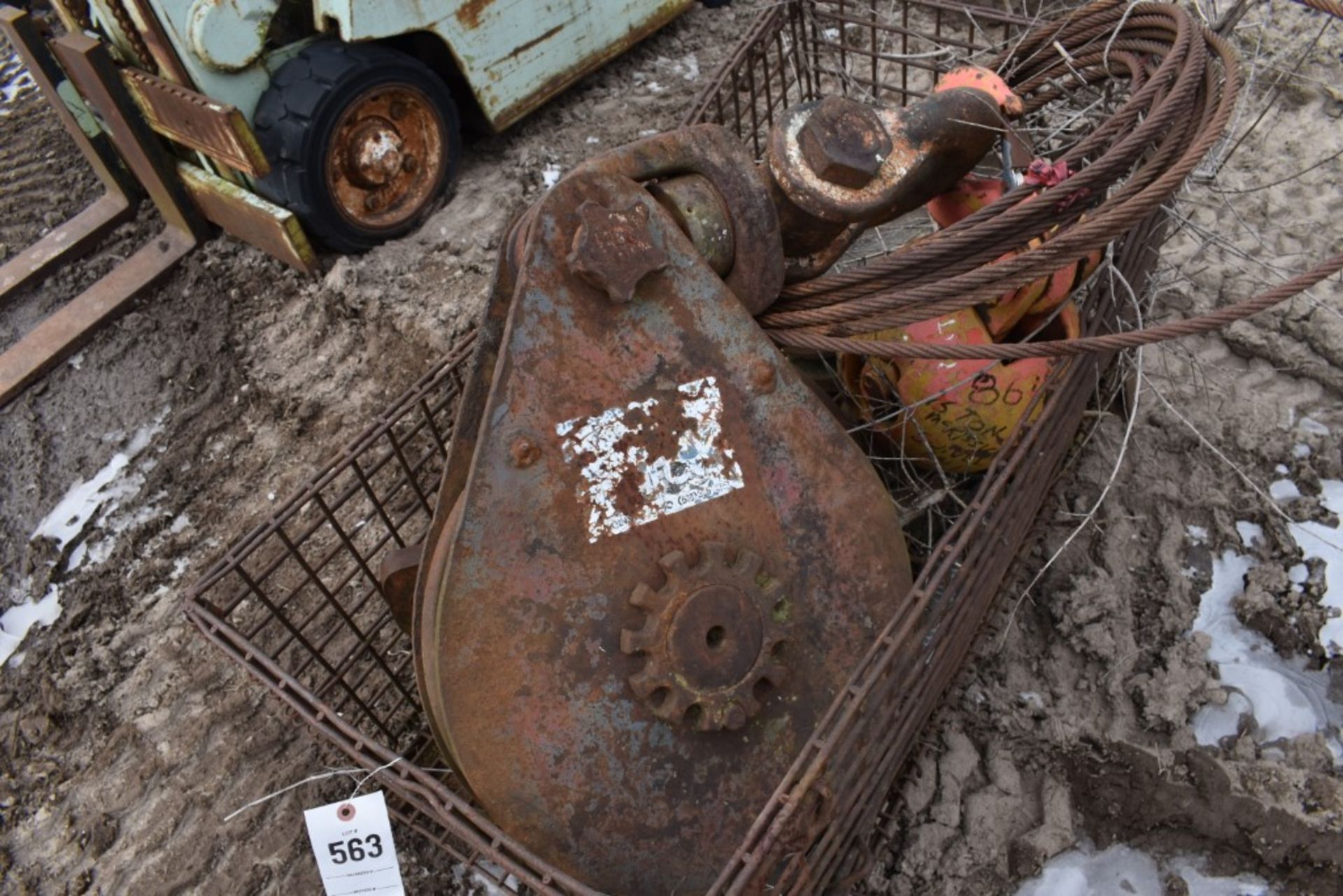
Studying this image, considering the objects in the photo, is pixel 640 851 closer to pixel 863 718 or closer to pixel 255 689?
pixel 863 718

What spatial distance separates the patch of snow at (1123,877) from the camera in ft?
6.88

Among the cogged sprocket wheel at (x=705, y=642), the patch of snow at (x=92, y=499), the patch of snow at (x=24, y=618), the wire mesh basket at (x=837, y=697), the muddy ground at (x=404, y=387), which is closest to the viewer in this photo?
the wire mesh basket at (x=837, y=697)

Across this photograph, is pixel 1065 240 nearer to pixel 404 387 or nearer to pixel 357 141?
pixel 404 387

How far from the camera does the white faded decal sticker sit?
1756 millimetres

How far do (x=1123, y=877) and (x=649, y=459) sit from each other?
4.47ft

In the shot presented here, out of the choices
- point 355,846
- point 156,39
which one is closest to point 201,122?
point 156,39

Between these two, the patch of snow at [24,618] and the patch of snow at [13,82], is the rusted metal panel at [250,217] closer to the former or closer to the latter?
the patch of snow at [24,618]

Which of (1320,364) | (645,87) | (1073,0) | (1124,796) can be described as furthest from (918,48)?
(1124,796)

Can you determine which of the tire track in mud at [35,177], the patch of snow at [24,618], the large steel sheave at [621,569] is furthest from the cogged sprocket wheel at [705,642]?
the tire track in mud at [35,177]

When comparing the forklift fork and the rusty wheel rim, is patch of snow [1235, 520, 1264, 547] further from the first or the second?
the forklift fork

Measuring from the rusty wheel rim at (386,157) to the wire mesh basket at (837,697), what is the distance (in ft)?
2.86

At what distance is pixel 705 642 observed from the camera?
66.9 inches

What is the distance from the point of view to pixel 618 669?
176 centimetres

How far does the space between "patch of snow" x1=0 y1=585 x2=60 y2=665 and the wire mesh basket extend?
560mm
